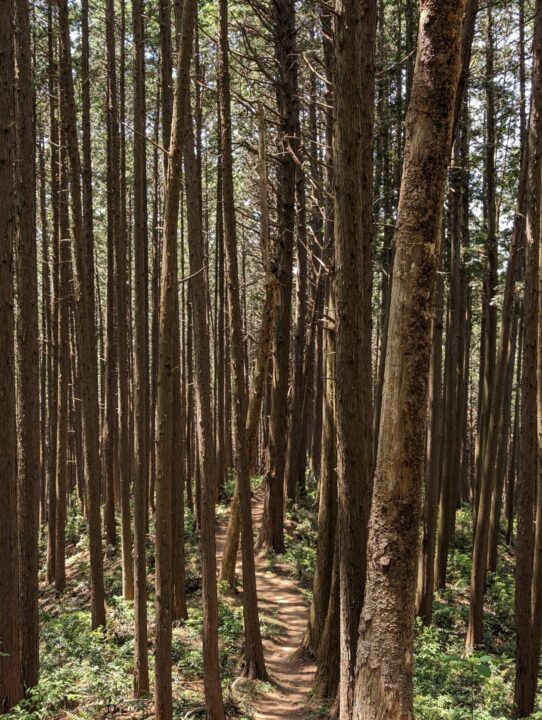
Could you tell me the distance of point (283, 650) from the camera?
32.5 feet

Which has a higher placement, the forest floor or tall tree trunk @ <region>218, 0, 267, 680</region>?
tall tree trunk @ <region>218, 0, 267, 680</region>

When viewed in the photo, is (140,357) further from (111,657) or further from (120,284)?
(111,657)

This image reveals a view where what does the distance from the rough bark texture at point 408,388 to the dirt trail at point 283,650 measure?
155 inches

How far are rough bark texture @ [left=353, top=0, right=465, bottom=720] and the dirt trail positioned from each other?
393 centimetres

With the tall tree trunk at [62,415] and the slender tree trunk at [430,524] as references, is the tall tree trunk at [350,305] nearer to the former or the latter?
the slender tree trunk at [430,524]

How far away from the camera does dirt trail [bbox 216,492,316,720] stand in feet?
25.6

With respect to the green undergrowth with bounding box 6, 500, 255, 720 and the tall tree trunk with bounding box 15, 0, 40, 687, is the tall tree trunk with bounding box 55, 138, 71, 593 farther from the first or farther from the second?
the tall tree trunk with bounding box 15, 0, 40, 687

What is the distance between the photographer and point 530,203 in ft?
30.7

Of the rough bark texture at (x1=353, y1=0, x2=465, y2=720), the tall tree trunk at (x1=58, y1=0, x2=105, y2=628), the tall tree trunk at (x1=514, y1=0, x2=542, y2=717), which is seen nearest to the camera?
the rough bark texture at (x1=353, y1=0, x2=465, y2=720)

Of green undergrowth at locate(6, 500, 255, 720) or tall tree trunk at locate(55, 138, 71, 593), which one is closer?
green undergrowth at locate(6, 500, 255, 720)


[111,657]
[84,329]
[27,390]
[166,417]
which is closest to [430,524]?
[111,657]

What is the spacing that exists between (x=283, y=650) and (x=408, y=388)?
24.4 feet

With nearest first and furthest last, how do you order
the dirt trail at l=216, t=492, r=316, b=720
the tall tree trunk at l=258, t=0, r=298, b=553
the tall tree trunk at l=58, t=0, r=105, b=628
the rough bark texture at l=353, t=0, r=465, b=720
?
the rough bark texture at l=353, t=0, r=465, b=720 → the dirt trail at l=216, t=492, r=316, b=720 → the tall tree trunk at l=58, t=0, r=105, b=628 → the tall tree trunk at l=258, t=0, r=298, b=553

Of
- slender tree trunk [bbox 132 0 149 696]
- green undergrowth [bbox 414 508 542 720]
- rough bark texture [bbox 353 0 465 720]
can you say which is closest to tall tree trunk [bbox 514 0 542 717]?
Answer: green undergrowth [bbox 414 508 542 720]
